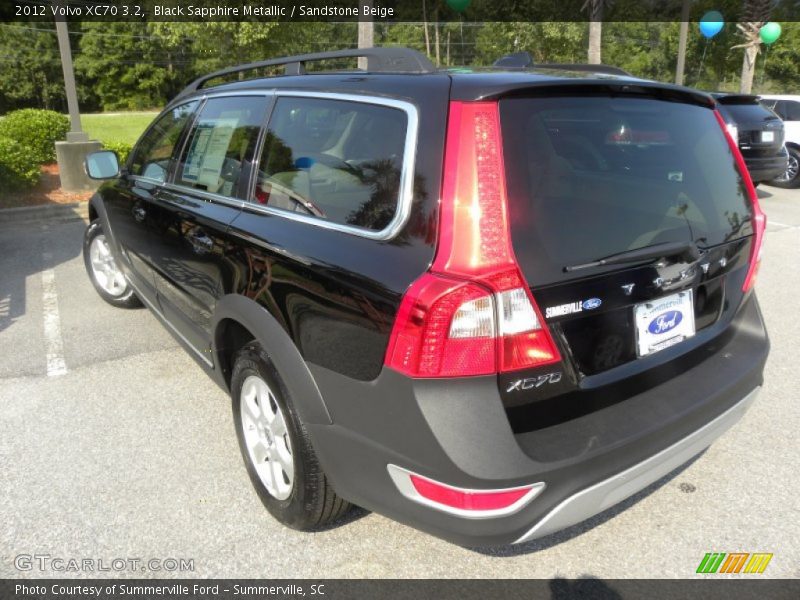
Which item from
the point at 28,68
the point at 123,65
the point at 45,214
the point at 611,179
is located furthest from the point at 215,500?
the point at 123,65

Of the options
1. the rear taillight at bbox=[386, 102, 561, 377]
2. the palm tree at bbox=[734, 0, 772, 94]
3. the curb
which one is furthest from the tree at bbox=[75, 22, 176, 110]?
the rear taillight at bbox=[386, 102, 561, 377]

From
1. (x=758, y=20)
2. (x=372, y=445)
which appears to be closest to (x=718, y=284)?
(x=372, y=445)

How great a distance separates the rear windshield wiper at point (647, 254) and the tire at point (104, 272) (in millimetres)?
3887

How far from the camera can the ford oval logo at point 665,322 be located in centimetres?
210

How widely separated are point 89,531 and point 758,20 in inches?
1068

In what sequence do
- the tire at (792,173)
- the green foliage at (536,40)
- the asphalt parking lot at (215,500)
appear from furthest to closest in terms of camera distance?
the green foliage at (536,40) → the tire at (792,173) → the asphalt parking lot at (215,500)

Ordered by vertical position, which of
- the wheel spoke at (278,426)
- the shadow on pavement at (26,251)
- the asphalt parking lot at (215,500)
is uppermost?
the wheel spoke at (278,426)

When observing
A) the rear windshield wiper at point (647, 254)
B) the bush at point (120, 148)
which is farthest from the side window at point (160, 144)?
the bush at point (120, 148)

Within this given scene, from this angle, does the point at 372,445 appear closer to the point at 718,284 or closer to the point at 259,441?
the point at 259,441

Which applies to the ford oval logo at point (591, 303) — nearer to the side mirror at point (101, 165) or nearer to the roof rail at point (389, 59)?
the roof rail at point (389, 59)

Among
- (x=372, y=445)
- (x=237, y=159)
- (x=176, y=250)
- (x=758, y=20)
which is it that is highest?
(x=758, y=20)

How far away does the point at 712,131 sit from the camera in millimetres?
2582

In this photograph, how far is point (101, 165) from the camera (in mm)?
4164

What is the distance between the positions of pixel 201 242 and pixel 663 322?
6.62ft
